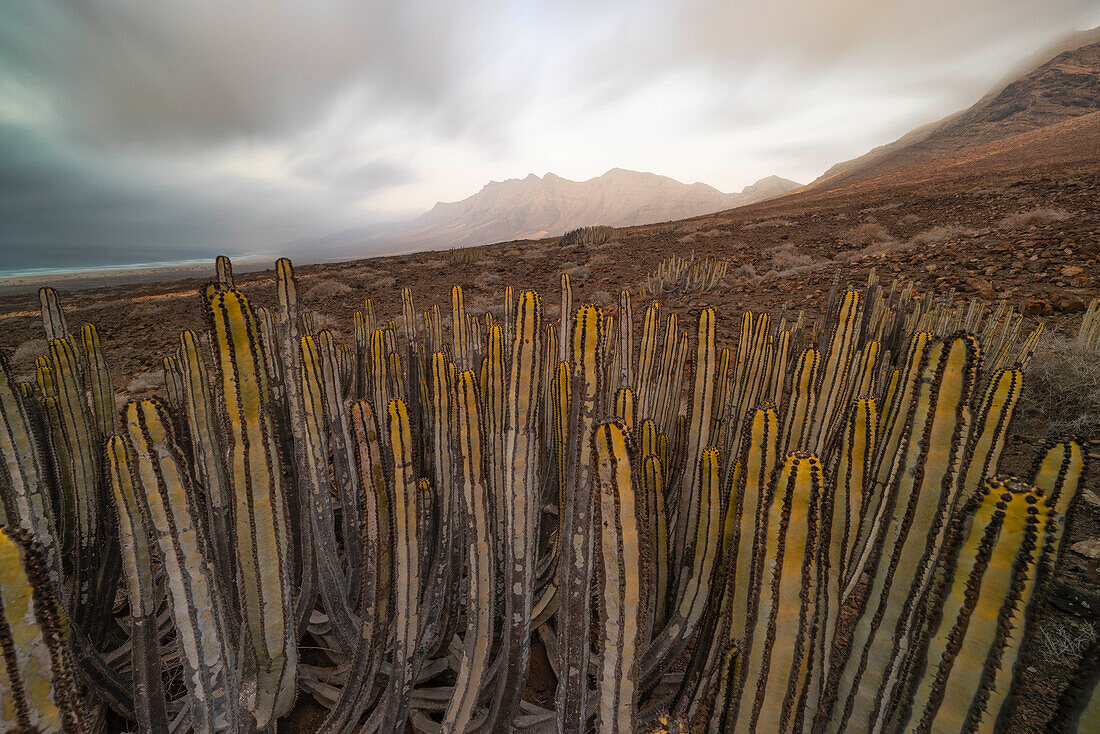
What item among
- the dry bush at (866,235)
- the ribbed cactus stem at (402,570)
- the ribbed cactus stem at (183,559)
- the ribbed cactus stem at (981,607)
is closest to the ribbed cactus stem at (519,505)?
the ribbed cactus stem at (402,570)

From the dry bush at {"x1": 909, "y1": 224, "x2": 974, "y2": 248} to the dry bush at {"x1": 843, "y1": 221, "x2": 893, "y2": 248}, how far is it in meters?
0.92

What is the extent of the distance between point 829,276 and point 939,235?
11.7 ft

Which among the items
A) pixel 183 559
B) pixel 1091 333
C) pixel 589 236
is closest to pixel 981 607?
pixel 183 559

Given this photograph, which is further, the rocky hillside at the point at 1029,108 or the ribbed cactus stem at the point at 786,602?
the rocky hillside at the point at 1029,108

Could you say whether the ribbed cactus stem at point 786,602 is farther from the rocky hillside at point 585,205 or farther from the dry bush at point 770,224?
the rocky hillside at point 585,205

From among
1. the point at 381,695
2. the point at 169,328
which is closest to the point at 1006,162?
the point at 381,695

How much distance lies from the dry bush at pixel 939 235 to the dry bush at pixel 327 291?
15355 millimetres

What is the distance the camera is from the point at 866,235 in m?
11.8

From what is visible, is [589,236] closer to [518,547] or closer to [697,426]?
[697,426]

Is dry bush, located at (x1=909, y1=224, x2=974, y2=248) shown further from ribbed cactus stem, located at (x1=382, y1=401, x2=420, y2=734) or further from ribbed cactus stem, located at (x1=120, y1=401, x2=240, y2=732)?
ribbed cactus stem, located at (x1=120, y1=401, x2=240, y2=732)

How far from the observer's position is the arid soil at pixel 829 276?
2.76 m

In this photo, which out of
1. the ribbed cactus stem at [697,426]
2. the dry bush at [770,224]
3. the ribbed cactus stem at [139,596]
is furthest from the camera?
the dry bush at [770,224]

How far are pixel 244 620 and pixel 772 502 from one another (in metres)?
1.58

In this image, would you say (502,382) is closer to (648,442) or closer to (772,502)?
(648,442)
